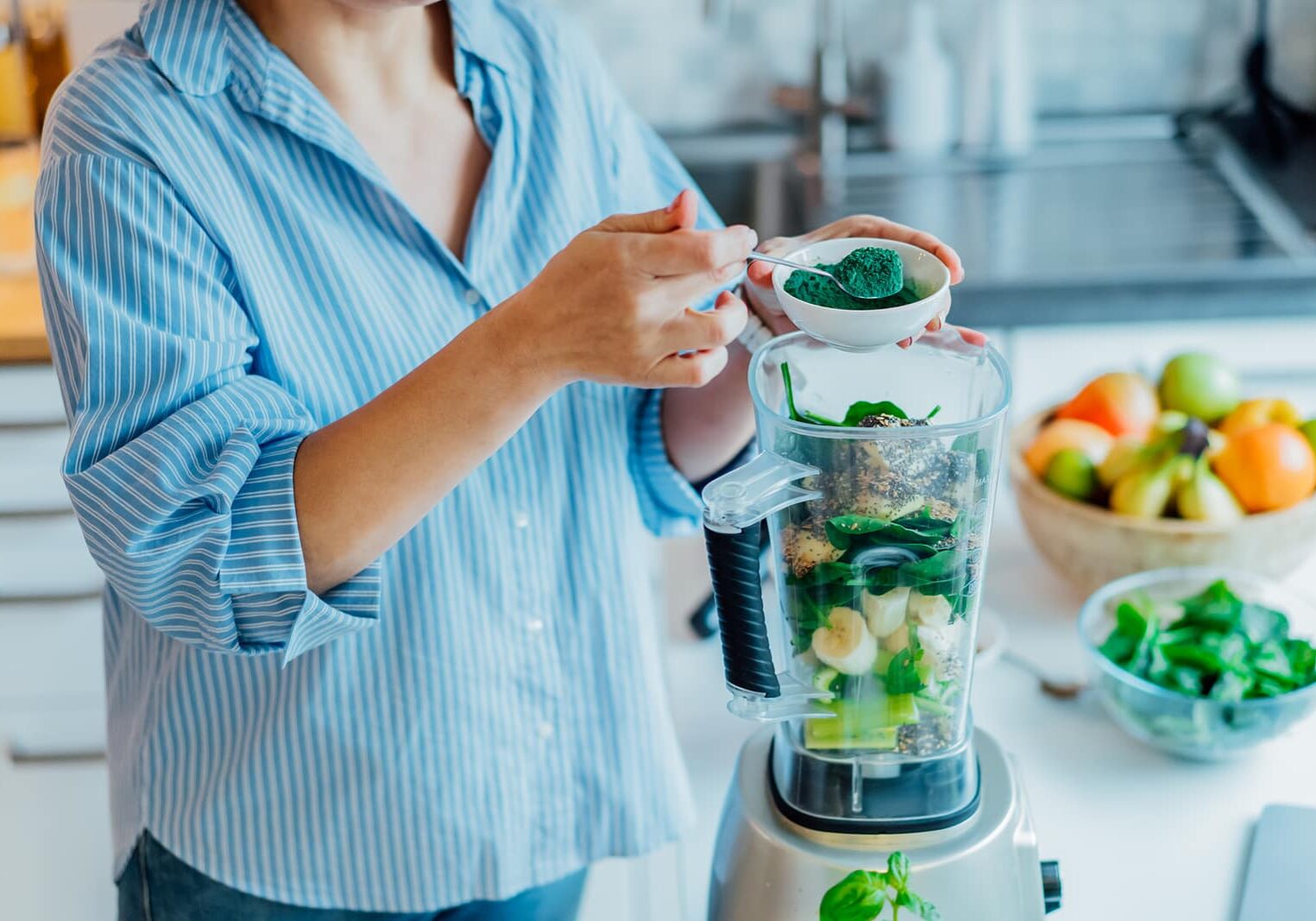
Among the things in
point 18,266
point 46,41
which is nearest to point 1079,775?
point 18,266

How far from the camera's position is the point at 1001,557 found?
129 cm

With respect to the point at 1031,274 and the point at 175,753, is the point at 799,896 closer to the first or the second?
the point at 175,753

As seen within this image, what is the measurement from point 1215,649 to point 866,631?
0.39 metres

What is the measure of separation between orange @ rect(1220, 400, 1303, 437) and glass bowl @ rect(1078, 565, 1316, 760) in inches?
7.3

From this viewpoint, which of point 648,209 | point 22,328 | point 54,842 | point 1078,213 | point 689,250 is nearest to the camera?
point 689,250

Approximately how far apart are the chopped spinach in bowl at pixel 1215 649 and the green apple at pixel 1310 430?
0.70 ft

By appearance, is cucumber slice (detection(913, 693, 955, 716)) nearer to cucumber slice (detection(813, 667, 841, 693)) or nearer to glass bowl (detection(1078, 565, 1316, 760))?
cucumber slice (detection(813, 667, 841, 693))

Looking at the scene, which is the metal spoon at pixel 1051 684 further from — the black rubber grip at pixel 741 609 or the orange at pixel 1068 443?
the black rubber grip at pixel 741 609

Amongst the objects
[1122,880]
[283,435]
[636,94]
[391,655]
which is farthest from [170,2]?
[636,94]

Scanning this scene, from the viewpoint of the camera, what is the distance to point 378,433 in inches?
29.6

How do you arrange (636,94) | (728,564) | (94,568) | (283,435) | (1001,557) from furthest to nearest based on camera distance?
(636,94), (94,568), (1001,557), (283,435), (728,564)

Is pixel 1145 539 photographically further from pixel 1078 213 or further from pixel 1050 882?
pixel 1078 213

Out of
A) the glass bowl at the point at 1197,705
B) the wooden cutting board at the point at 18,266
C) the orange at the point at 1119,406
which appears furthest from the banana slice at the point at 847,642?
the wooden cutting board at the point at 18,266

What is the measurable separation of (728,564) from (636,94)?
1708mm
